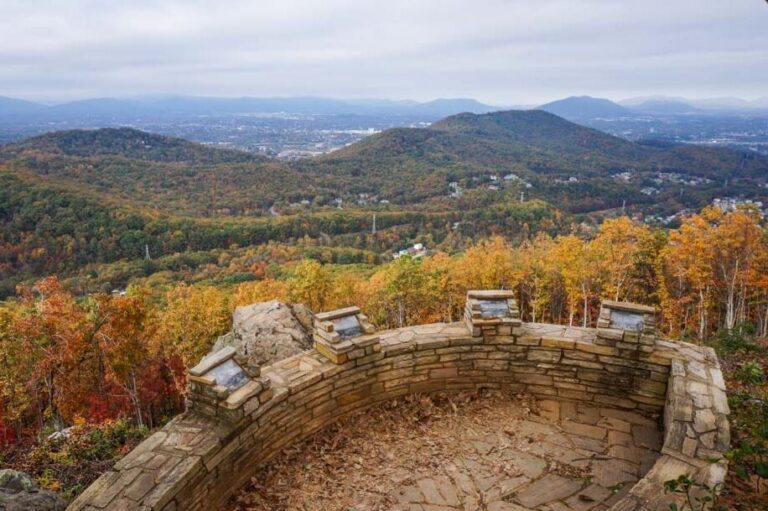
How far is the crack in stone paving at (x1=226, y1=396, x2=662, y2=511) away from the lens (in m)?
4.85

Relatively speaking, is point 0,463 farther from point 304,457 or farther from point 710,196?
point 710,196

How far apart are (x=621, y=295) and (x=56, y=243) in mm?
68144

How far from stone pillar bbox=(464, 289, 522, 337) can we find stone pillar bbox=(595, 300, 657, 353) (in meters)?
1.13

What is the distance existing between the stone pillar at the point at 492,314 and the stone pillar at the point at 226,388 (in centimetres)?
302

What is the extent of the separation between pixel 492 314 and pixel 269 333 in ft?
18.5

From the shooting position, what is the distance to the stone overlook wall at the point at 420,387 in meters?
4.25

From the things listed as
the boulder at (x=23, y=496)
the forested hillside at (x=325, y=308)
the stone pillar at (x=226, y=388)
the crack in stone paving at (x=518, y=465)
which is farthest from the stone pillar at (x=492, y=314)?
the boulder at (x=23, y=496)

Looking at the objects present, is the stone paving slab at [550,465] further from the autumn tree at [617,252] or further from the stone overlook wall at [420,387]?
the autumn tree at [617,252]

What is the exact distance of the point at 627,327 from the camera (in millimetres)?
6234

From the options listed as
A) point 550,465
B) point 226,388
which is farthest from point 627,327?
point 226,388

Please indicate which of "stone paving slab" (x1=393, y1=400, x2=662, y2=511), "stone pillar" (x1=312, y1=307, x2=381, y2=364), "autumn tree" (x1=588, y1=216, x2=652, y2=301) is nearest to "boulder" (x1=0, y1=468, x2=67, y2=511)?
"stone pillar" (x1=312, y1=307, x2=381, y2=364)

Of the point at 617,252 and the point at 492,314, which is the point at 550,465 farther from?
the point at 617,252

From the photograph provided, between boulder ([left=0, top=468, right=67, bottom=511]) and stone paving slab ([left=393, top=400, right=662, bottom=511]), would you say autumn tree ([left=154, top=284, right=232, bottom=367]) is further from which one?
stone paving slab ([left=393, top=400, right=662, bottom=511])

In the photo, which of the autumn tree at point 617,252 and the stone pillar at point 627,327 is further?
the autumn tree at point 617,252
